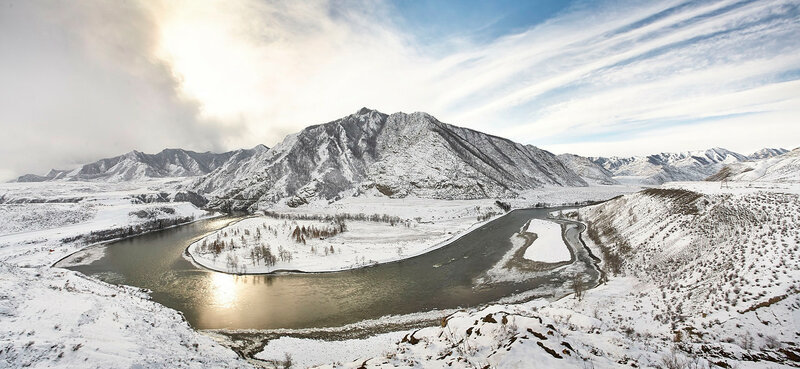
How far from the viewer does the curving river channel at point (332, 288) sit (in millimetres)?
27000

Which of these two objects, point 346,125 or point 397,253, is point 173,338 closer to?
point 397,253

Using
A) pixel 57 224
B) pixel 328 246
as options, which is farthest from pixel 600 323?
pixel 57 224

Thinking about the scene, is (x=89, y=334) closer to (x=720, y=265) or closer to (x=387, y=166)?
(x=720, y=265)

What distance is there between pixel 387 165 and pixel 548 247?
10189cm

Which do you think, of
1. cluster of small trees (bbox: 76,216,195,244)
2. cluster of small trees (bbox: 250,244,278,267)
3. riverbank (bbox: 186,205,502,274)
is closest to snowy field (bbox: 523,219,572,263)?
riverbank (bbox: 186,205,502,274)

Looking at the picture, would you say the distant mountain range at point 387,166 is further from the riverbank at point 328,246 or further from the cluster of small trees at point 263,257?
the cluster of small trees at point 263,257

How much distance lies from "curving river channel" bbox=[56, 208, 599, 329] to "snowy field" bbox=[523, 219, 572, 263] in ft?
5.22

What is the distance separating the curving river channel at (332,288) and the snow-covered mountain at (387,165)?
76.0 m

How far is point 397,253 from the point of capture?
153 ft

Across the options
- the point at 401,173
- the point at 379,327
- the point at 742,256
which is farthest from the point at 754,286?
the point at 401,173

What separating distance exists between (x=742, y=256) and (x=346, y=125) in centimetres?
17592

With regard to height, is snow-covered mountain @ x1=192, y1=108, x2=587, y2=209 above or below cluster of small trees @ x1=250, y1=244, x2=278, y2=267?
above

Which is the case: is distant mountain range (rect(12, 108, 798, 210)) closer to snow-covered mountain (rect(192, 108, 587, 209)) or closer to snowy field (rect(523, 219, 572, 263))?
snow-covered mountain (rect(192, 108, 587, 209))

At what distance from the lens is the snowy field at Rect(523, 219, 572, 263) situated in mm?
39750
